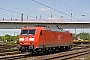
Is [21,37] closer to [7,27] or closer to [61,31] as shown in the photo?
[61,31]

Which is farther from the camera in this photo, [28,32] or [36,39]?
[28,32]

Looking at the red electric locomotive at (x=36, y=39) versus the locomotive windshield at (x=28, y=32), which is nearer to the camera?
the red electric locomotive at (x=36, y=39)

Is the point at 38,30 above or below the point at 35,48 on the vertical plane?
above

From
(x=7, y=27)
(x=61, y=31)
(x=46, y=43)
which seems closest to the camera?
(x=46, y=43)

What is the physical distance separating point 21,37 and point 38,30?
2053 mm

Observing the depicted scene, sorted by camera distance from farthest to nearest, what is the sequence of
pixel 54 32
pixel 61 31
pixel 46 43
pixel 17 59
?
pixel 61 31 < pixel 54 32 < pixel 46 43 < pixel 17 59

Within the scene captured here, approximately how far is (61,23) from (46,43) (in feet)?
146

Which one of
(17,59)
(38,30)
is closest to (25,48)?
(38,30)

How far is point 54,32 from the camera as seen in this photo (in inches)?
1014

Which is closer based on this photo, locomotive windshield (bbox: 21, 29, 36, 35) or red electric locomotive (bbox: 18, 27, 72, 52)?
red electric locomotive (bbox: 18, 27, 72, 52)

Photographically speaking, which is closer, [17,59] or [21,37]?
[17,59]

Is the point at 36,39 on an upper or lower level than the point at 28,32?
lower

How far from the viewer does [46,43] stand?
77.1 feet

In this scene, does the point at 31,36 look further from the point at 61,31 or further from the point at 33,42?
the point at 61,31
